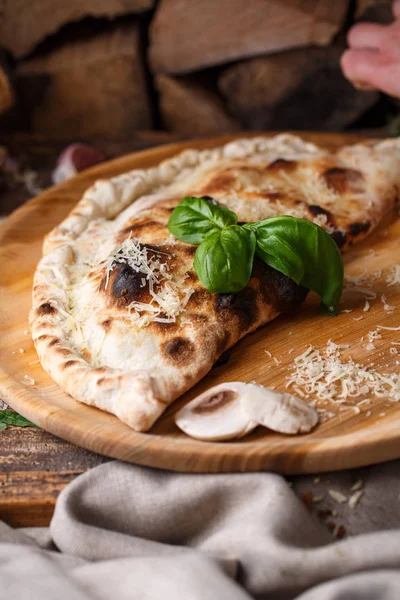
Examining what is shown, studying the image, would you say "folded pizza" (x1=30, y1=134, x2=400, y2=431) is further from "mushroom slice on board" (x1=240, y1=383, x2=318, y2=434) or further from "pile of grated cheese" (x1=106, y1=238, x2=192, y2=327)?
"mushroom slice on board" (x1=240, y1=383, x2=318, y2=434)

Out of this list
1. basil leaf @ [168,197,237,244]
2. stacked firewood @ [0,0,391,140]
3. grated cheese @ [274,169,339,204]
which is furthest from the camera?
stacked firewood @ [0,0,391,140]

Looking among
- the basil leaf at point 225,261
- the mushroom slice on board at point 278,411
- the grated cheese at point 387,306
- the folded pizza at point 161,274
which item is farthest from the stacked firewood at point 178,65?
the mushroom slice on board at point 278,411

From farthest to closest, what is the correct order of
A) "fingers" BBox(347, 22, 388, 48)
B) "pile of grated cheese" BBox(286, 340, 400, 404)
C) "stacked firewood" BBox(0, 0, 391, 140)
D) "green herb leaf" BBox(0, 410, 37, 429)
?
"stacked firewood" BBox(0, 0, 391, 140) < "fingers" BBox(347, 22, 388, 48) < "green herb leaf" BBox(0, 410, 37, 429) < "pile of grated cheese" BBox(286, 340, 400, 404)

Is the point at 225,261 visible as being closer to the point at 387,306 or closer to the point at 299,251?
the point at 299,251

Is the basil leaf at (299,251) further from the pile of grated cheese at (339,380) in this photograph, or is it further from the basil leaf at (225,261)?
the pile of grated cheese at (339,380)

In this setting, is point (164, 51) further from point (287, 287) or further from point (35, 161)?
point (287, 287)

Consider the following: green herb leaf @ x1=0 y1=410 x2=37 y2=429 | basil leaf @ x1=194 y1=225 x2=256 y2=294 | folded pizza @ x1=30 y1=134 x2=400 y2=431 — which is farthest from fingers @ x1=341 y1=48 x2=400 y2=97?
green herb leaf @ x1=0 y1=410 x2=37 y2=429
